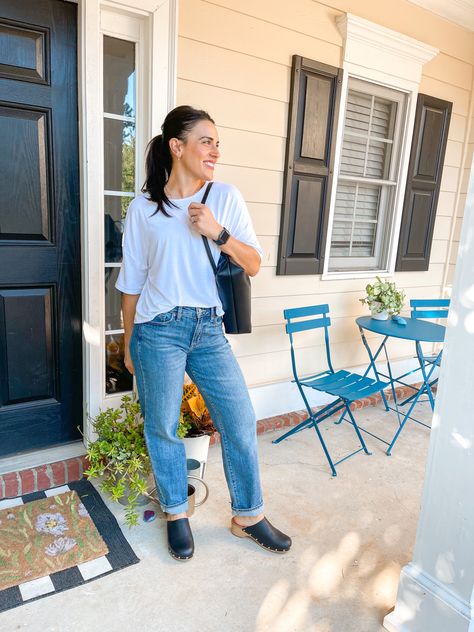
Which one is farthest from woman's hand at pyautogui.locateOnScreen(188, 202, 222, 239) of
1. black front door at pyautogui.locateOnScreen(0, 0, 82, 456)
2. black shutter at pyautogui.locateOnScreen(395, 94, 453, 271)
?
black shutter at pyautogui.locateOnScreen(395, 94, 453, 271)

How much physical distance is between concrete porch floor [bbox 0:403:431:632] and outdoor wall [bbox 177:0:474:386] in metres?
0.99

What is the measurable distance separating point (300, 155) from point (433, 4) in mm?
1677

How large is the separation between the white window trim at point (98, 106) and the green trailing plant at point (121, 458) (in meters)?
0.31

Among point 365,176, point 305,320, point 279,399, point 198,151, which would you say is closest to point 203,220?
point 198,151

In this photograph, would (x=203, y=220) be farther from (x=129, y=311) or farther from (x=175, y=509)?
(x=175, y=509)

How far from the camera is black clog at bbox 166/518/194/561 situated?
1.97 metres

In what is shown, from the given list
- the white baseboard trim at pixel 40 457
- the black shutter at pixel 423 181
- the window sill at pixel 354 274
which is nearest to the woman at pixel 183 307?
the white baseboard trim at pixel 40 457

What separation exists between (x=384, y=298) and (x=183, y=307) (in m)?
2.04

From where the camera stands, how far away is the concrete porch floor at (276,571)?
1.70 metres

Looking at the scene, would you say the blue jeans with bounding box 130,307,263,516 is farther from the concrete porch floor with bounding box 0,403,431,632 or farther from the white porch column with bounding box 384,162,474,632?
the white porch column with bounding box 384,162,474,632

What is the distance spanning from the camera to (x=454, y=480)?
4.94 ft

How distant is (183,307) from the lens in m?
1.84

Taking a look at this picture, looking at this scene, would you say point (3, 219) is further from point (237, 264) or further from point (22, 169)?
point (237, 264)

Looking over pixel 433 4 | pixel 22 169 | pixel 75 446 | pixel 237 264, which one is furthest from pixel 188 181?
pixel 433 4
